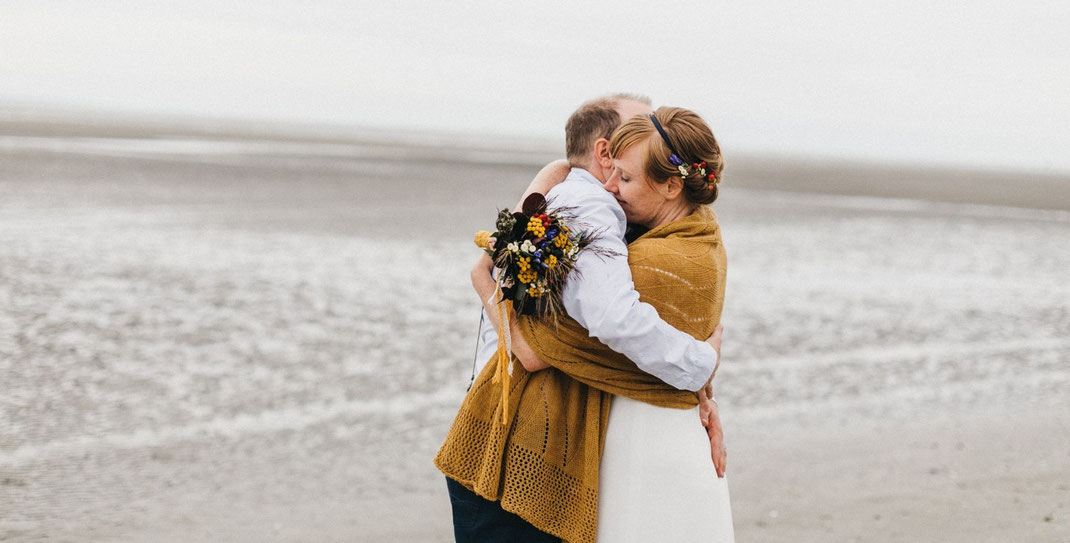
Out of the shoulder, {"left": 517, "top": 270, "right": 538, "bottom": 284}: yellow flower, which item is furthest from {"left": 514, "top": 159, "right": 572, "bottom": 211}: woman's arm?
{"left": 517, "top": 270, "right": 538, "bottom": 284}: yellow flower

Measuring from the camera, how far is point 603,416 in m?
2.53

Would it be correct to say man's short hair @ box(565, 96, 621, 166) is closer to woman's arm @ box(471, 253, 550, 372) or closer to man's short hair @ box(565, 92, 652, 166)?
man's short hair @ box(565, 92, 652, 166)

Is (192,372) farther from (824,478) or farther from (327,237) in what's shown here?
(327,237)

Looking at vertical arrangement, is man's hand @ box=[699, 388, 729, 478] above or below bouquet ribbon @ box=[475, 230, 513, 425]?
below

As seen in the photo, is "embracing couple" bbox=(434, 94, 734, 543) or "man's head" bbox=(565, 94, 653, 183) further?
"man's head" bbox=(565, 94, 653, 183)

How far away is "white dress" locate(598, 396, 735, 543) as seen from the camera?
2.47m

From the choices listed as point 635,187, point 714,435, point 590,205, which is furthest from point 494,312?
point 714,435

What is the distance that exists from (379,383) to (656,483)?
5286 millimetres

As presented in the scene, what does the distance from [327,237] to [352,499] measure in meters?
10.1

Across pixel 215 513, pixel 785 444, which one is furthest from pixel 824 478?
pixel 215 513

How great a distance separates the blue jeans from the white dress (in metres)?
0.25

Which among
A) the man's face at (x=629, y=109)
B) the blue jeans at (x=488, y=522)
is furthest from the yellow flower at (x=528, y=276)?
the blue jeans at (x=488, y=522)

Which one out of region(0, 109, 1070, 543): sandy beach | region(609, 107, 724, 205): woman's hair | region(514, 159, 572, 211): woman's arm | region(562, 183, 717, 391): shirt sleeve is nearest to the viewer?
region(562, 183, 717, 391): shirt sleeve

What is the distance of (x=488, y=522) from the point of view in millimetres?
2695
